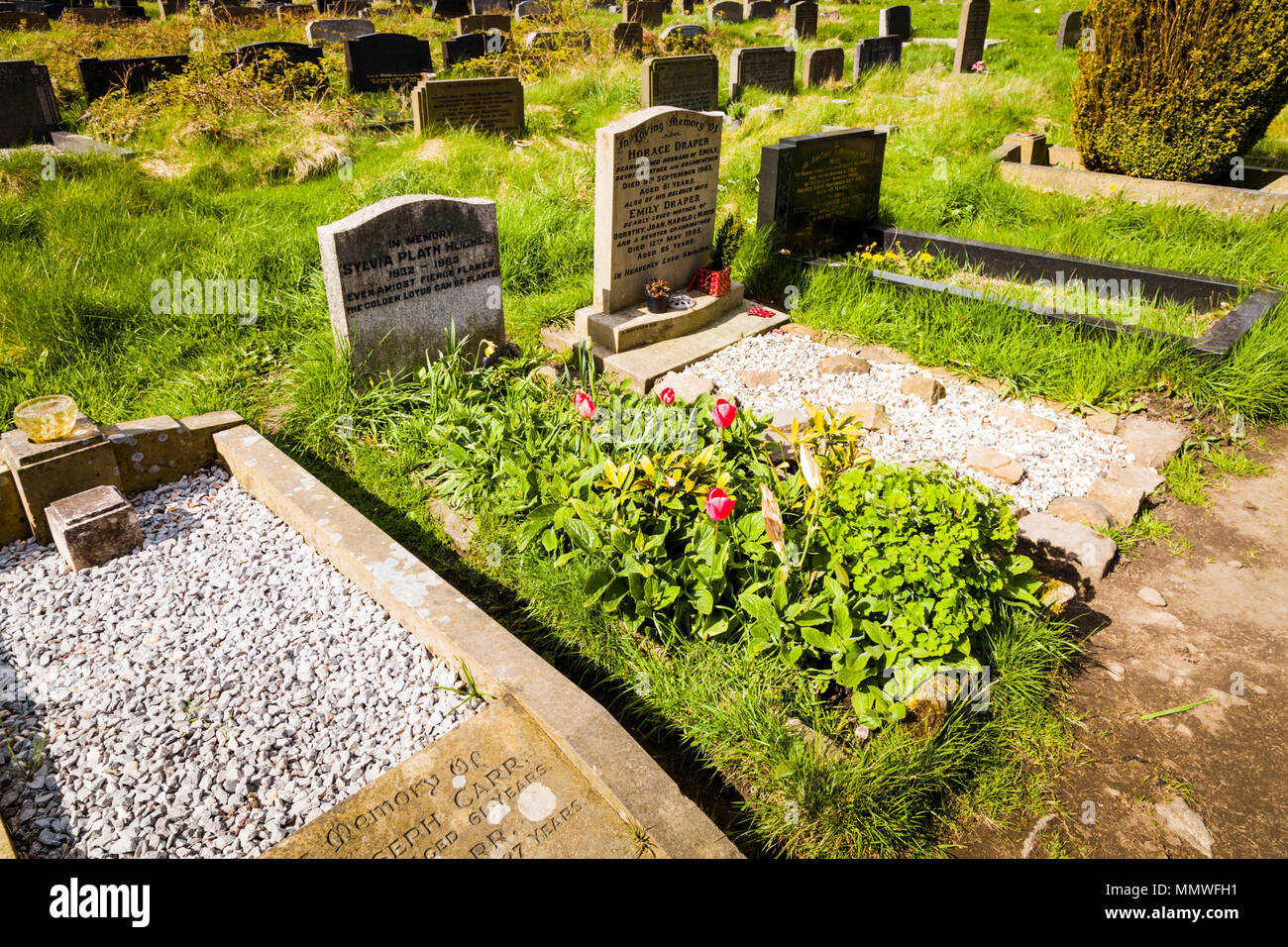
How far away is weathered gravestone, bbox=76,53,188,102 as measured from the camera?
1094cm

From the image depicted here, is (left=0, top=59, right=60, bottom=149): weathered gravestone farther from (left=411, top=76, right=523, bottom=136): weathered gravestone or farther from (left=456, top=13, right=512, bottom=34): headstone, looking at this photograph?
(left=456, top=13, right=512, bottom=34): headstone

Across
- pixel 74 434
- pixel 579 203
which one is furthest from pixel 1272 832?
pixel 579 203

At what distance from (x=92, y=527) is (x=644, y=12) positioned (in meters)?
20.7

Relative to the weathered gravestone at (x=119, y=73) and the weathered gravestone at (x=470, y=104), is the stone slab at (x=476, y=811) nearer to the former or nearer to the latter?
the weathered gravestone at (x=470, y=104)

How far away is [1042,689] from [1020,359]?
109 inches

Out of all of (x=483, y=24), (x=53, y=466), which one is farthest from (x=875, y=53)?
(x=53, y=466)

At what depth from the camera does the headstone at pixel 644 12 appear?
64.5 ft

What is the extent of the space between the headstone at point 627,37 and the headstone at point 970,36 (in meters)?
6.13

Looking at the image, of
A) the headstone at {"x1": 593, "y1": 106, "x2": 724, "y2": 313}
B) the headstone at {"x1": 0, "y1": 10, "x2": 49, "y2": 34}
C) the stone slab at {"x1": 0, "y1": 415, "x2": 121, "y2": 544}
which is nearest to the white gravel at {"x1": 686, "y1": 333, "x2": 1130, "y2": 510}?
the headstone at {"x1": 593, "y1": 106, "x2": 724, "y2": 313}

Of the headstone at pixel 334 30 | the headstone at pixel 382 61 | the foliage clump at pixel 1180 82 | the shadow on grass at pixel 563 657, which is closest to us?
the shadow on grass at pixel 563 657

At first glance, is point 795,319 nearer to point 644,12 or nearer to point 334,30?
point 334,30

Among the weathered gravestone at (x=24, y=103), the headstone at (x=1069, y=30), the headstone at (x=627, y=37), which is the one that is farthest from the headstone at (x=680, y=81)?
the headstone at (x=1069, y=30)

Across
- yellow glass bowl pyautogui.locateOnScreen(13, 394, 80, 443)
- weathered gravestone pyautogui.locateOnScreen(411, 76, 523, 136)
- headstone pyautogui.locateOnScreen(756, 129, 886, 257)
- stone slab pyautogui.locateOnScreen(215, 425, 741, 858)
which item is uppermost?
weathered gravestone pyautogui.locateOnScreen(411, 76, 523, 136)

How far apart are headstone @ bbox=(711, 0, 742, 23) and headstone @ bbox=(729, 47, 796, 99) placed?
8788 millimetres
